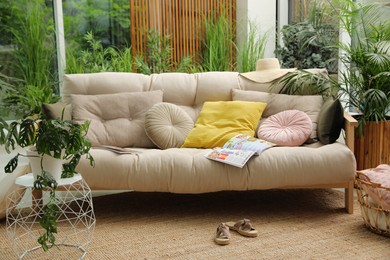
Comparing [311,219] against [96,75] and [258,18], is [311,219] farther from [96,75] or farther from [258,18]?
[258,18]

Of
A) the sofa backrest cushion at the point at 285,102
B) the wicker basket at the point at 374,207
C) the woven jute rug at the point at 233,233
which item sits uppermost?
the sofa backrest cushion at the point at 285,102

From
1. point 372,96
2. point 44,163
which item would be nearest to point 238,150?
point 372,96

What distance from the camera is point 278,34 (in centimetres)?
577

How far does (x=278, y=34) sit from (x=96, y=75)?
2.65 m

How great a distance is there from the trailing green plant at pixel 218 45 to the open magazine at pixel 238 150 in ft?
7.59

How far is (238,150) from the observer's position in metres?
3.21

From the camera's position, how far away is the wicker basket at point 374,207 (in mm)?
2785

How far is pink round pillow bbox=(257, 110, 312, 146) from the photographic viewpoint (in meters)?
3.41

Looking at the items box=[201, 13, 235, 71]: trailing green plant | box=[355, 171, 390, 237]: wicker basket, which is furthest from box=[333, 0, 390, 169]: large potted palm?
box=[201, 13, 235, 71]: trailing green plant

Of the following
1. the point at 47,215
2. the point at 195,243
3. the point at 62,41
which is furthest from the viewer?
the point at 62,41

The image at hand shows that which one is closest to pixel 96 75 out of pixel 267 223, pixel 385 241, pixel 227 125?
pixel 227 125

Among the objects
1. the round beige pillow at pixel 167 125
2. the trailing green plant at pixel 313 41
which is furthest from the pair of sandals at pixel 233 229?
the trailing green plant at pixel 313 41

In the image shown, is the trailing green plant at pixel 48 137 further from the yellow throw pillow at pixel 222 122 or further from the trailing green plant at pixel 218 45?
the trailing green plant at pixel 218 45

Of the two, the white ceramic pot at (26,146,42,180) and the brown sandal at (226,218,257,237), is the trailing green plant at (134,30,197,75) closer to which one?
the brown sandal at (226,218,257,237)
